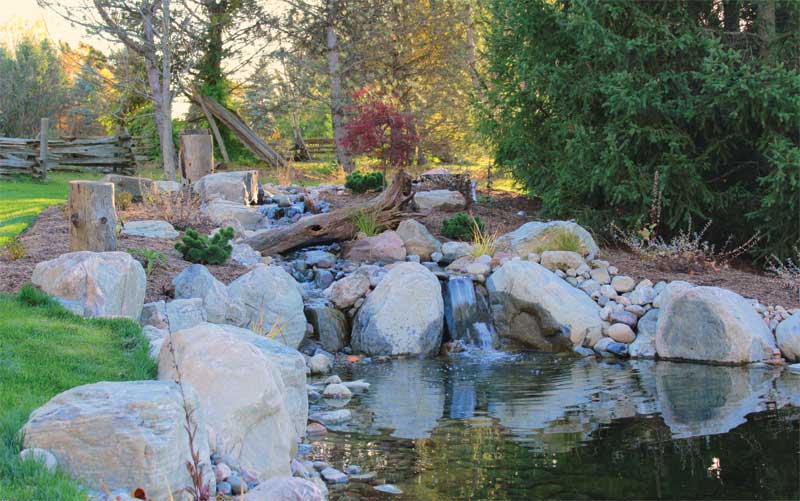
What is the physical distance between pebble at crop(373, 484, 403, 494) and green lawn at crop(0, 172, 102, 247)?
6.44 m

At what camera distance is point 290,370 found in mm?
5586

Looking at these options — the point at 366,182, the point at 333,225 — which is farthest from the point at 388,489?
the point at 366,182

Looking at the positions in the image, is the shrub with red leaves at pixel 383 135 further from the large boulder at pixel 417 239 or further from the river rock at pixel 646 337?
the river rock at pixel 646 337

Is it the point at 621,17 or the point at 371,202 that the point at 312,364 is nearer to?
the point at 371,202

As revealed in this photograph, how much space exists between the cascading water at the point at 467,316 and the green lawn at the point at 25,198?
5373 mm

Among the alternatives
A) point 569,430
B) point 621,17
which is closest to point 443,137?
point 621,17

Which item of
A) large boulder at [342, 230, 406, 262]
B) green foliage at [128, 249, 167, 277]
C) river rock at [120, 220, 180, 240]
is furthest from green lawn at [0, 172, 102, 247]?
large boulder at [342, 230, 406, 262]

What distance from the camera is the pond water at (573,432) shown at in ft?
16.2

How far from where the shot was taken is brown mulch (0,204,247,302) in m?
7.64

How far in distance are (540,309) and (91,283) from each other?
506 cm

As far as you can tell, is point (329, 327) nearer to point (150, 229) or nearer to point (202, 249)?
point (202, 249)

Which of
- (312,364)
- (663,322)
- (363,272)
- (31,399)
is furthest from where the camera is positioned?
(363,272)

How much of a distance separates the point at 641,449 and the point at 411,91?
68.0 ft

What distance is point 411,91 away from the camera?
82.7 feet
